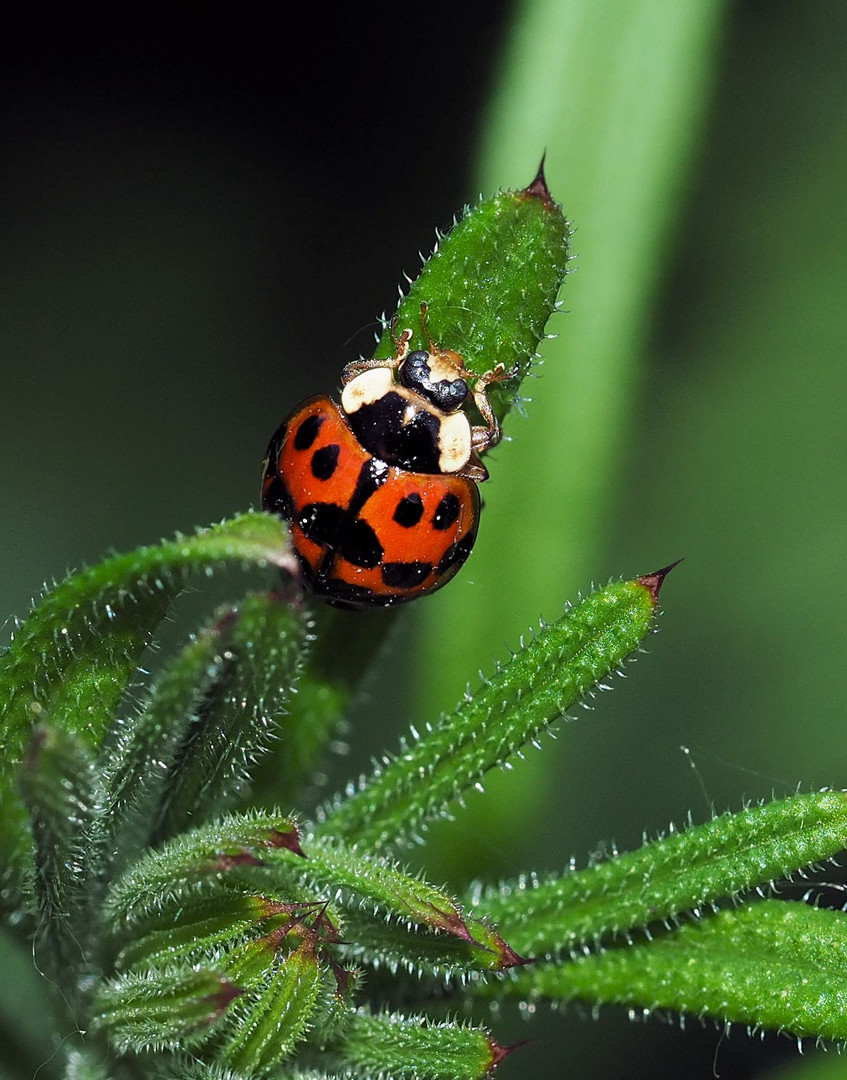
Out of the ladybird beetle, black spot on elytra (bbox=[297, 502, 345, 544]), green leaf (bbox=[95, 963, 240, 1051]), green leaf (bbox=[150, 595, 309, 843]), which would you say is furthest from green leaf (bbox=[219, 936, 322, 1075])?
black spot on elytra (bbox=[297, 502, 345, 544])

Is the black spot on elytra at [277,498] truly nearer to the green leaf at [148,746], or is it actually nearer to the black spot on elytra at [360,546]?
the black spot on elytra at [360,546]

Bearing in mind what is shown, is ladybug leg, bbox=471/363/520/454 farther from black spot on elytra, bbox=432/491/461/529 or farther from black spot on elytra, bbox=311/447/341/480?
black spot on elytra, bbox=311/447/341/480

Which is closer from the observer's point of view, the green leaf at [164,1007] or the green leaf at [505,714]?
the green leaf at [164,1007]

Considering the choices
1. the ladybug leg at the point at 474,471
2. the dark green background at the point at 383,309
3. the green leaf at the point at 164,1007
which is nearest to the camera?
the green leaf at the point at 164,1007

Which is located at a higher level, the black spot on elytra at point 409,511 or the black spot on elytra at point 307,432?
the black spot on elytra at point 307,432

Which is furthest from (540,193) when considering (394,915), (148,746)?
(394,915)

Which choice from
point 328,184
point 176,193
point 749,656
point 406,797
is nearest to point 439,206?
point 328,184

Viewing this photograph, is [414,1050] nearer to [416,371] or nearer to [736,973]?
[736,973]

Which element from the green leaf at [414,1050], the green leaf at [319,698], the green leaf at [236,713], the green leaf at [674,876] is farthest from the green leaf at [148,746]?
the green leaf at [674,876]
